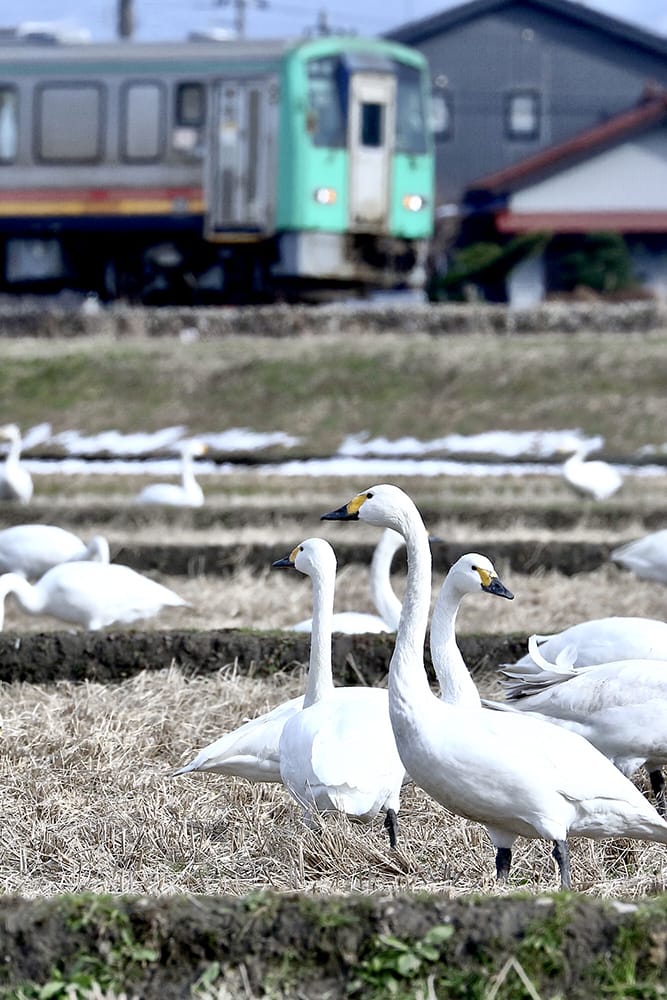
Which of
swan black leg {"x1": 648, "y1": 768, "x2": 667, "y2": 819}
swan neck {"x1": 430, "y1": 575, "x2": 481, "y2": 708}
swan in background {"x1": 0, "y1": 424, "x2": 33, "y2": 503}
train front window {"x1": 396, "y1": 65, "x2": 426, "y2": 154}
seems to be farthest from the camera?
train front window {"x1": 396, "y1": 65, "x2": 426, "y2": 154}

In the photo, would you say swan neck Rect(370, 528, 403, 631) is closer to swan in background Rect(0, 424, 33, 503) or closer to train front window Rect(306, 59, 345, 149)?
swan in background Rect(0, 424, 33, 503)

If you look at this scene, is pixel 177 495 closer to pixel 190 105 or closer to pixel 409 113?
pixel 190 105

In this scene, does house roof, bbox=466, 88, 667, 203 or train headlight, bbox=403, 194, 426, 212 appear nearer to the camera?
train headlight, bbox=403, 194, 426, 212

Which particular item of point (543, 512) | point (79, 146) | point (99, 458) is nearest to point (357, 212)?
point (79, 146)

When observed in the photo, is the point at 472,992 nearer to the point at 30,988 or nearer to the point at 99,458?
the point at 30,988

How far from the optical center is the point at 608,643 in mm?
6961

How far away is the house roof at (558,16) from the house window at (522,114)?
210 centimetres

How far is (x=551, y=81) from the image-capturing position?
45719 mm

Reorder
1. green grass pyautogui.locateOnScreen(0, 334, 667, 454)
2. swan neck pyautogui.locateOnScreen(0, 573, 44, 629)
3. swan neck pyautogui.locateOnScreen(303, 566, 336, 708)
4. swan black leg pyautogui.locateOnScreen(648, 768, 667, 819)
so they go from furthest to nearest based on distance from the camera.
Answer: green grass pyautogui.locateOnScreen(0, 334, 667, 454) < swan neck pyautogui.locateOnScreen(0, 573, 44, 629) < swan black leg pyautogui.locateOnScreen(648, 768, 667, 819) < swan neck pyautogui.locateOnScreen(303, 566, 336, 708)

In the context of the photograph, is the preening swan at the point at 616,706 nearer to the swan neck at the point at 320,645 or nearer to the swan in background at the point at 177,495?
the swan neck at the point at 320,645

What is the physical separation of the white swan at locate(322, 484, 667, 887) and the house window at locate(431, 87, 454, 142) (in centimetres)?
4251

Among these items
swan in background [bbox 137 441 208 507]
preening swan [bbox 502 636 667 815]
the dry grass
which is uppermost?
preening swan [bbox 502 636 667 815]

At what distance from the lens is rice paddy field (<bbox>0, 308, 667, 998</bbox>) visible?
5098 mm

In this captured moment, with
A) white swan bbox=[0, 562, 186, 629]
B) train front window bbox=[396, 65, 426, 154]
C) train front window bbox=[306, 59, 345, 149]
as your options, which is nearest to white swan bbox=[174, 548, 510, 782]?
white swan bbox=[0, 562, 186, 629]
